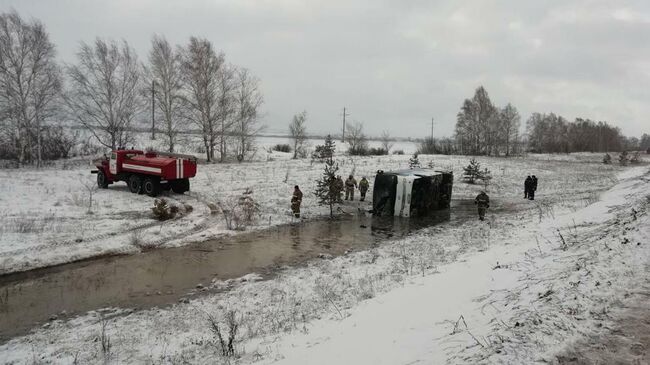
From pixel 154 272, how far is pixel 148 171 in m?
10.8

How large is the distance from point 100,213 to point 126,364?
11878 millimetres

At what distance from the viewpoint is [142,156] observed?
2147cm

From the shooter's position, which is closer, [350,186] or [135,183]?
[135,183]

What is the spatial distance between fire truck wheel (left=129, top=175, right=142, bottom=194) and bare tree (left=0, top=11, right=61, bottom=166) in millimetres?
13284

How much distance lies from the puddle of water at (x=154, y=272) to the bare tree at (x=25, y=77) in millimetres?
22897

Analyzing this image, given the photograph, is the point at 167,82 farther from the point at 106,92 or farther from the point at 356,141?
the point at 356,141

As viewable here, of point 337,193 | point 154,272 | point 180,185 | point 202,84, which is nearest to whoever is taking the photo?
point 154,272

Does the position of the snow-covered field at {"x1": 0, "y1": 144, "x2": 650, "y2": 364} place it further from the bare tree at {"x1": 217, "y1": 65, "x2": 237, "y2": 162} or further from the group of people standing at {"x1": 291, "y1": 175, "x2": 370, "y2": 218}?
the bare tree at {"x1": 217, "y1": 65, "x2": 237, "y2": 162}

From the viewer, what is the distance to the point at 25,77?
28312 millimetres

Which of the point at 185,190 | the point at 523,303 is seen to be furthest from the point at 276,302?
the point at 185,190

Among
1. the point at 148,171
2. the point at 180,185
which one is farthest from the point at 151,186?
the point at 180,185

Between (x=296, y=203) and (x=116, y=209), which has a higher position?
(x=296, y=203)

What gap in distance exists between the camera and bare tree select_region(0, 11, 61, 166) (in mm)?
27469

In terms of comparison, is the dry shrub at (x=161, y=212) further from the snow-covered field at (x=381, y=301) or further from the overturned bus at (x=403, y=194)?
the overturned bus at (x=403, y=194)
